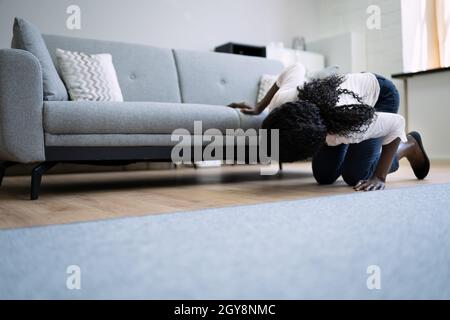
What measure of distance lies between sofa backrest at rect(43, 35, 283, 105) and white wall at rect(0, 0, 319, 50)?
1.54 metres

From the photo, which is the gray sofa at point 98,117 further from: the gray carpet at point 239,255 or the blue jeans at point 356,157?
the gray carpet at point 239,255

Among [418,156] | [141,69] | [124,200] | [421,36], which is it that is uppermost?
[421,36]

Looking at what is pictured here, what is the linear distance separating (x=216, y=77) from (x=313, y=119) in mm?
1539

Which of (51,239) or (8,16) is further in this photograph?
(8,16)

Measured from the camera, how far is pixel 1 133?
1.74 meters

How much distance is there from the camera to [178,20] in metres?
4.60

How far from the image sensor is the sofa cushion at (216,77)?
2926mm

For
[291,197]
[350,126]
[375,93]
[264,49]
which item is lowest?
[291,197]

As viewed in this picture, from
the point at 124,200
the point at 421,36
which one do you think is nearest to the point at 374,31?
the point at 421,36

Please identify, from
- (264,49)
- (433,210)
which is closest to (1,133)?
(433,210)

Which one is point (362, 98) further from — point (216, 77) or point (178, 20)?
point (178, 20)

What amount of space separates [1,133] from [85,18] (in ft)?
8.91
